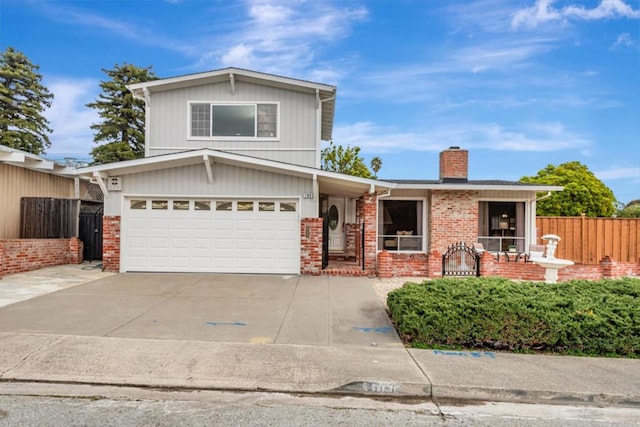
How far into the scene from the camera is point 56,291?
8.88 m

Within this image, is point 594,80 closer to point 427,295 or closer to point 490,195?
point 490,195

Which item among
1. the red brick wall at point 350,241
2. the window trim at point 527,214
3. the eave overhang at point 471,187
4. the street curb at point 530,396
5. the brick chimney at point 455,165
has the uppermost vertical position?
the brick chimney at point 455,165

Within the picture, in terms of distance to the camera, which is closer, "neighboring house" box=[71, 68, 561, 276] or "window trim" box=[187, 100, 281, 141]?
"neighboring house" box=[71, 68, 561, 276]

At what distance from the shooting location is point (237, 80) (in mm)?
13406

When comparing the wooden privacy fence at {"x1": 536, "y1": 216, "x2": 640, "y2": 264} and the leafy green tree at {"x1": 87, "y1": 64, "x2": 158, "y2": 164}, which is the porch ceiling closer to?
the wooden privacy fence at {"x1": 536, "y1": 216, "x2": 640, "y2": 264}

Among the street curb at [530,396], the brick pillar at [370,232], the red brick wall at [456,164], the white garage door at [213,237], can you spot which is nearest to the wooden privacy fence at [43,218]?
the white garage door at [213,237]

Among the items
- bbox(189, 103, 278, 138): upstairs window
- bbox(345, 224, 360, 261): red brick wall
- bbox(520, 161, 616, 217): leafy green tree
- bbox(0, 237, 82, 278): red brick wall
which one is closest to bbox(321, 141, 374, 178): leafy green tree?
bbox(520, 161, 616, 217): leafy green tree

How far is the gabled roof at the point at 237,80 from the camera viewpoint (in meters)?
13.1

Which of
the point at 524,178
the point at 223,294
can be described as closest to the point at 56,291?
the point at 223,294

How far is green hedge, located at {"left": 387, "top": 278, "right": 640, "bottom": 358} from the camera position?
216 inches

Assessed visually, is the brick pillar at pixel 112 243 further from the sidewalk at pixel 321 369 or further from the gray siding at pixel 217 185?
the sidewalk at pixel 321 369

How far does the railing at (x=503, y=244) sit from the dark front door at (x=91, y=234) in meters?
13.5

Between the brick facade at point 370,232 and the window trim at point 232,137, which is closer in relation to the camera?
the brick facade at point 370,232

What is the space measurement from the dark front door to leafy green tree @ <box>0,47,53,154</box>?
1897 cm
